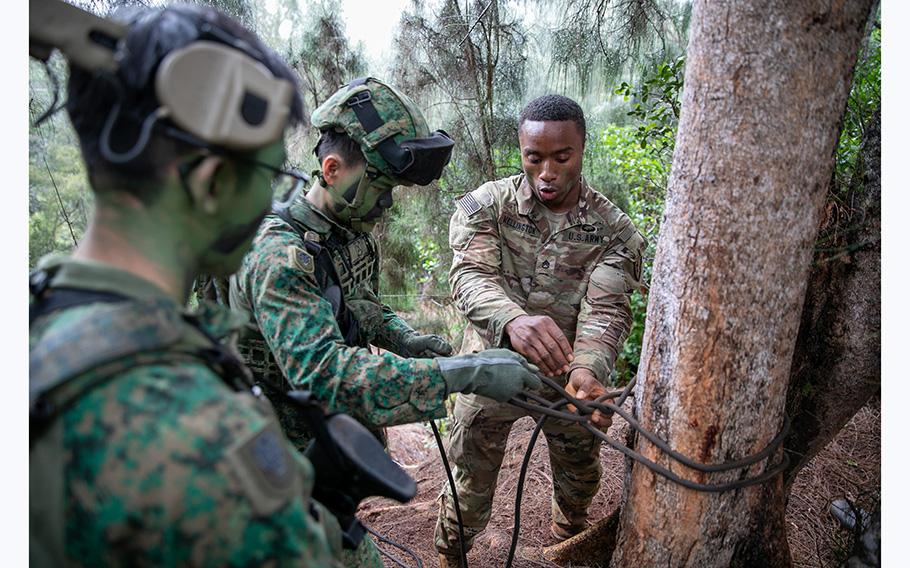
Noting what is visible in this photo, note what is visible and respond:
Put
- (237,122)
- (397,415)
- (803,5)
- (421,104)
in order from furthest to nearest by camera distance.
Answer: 1. (421,104)
2. (397,415)
3. (803,5)
4. (237,122)

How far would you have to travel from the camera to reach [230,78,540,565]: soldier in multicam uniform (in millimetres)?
1930

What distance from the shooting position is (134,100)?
99 cm

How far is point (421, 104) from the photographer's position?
5.76 meters

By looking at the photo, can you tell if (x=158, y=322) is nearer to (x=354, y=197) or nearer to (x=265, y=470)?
(x=265, y=470)

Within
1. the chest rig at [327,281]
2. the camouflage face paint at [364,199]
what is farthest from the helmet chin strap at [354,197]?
the chest rig at [327,281]

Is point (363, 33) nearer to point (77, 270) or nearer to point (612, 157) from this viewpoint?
point (612, 157)

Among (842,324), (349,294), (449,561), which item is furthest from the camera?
(449,561)

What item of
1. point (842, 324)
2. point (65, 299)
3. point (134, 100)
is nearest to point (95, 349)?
point (65, 299)

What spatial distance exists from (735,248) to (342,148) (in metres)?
1.45

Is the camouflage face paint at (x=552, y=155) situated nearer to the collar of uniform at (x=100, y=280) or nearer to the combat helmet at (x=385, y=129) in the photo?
the combat helmet at (x=385, y=129)

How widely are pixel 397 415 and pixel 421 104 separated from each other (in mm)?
4396

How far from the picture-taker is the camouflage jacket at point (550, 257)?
9.82 feet

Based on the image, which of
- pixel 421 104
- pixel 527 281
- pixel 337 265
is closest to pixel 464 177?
pixel 421 104

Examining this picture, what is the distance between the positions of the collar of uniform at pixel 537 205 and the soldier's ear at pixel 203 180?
2265mm
